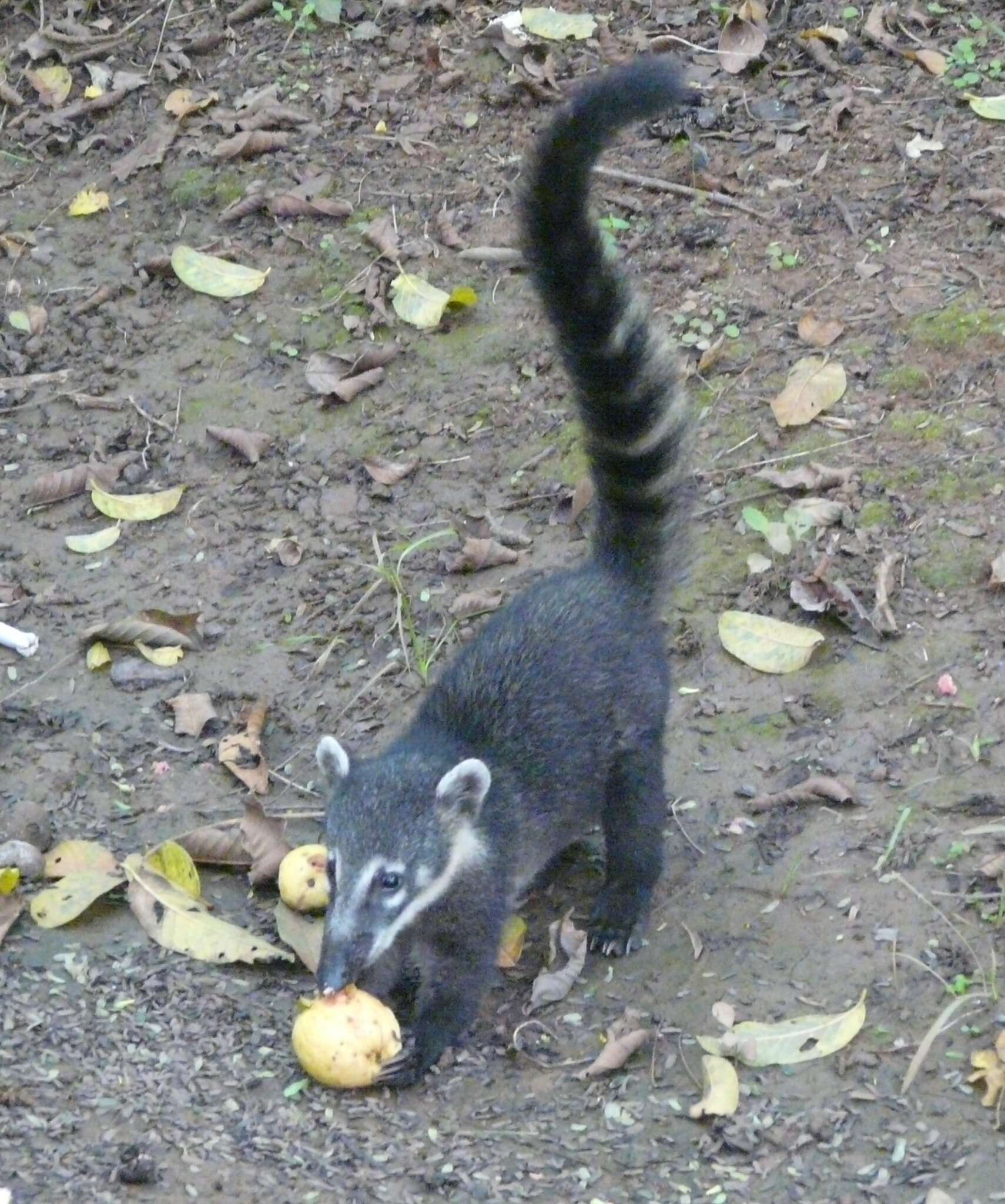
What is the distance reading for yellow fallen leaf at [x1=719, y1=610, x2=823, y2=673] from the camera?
557cm

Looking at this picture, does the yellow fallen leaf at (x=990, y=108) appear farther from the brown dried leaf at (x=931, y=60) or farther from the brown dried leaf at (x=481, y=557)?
the brown dried leaf at (x=481, y=557)

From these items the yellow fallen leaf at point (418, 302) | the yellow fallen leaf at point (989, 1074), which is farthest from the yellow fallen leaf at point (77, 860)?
the yellow fallen leaf at point (418, 302)

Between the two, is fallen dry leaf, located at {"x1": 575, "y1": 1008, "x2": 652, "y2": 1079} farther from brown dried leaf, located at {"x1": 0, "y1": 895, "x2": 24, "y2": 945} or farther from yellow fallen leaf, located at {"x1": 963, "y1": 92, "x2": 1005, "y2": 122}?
yellow fallen leaf, located at {"x1": 963, "y1": 92, "x2": 1005, "y2": 122}

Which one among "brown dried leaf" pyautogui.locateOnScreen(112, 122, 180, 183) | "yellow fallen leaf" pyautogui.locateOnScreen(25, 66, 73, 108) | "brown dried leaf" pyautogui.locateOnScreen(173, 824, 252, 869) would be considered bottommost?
"brown dried leaf" pyautogui.locateOnScreen(173, 824, 252, 869)

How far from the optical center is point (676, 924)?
5.01 m

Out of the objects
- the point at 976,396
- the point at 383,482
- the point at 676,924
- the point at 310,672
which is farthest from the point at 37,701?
the point at 976,396

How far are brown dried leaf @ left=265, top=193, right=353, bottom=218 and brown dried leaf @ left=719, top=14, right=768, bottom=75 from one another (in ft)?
6.22

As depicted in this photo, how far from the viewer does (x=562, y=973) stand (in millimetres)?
4836

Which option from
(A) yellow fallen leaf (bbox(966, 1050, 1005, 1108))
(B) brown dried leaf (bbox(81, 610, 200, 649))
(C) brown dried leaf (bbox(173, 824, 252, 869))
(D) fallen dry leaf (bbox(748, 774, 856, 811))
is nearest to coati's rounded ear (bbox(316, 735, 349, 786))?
(C) brown dried leaf (bbox(173, 824, 252, 869))

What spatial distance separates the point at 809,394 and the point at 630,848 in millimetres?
2153

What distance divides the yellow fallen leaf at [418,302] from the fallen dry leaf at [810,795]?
2.80 metres

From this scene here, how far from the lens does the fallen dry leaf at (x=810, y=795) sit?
508 centimetres

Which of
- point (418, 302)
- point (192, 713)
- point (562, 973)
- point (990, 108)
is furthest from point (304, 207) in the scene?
point (562, 973)

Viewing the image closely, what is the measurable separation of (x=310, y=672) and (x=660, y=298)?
2264mm
